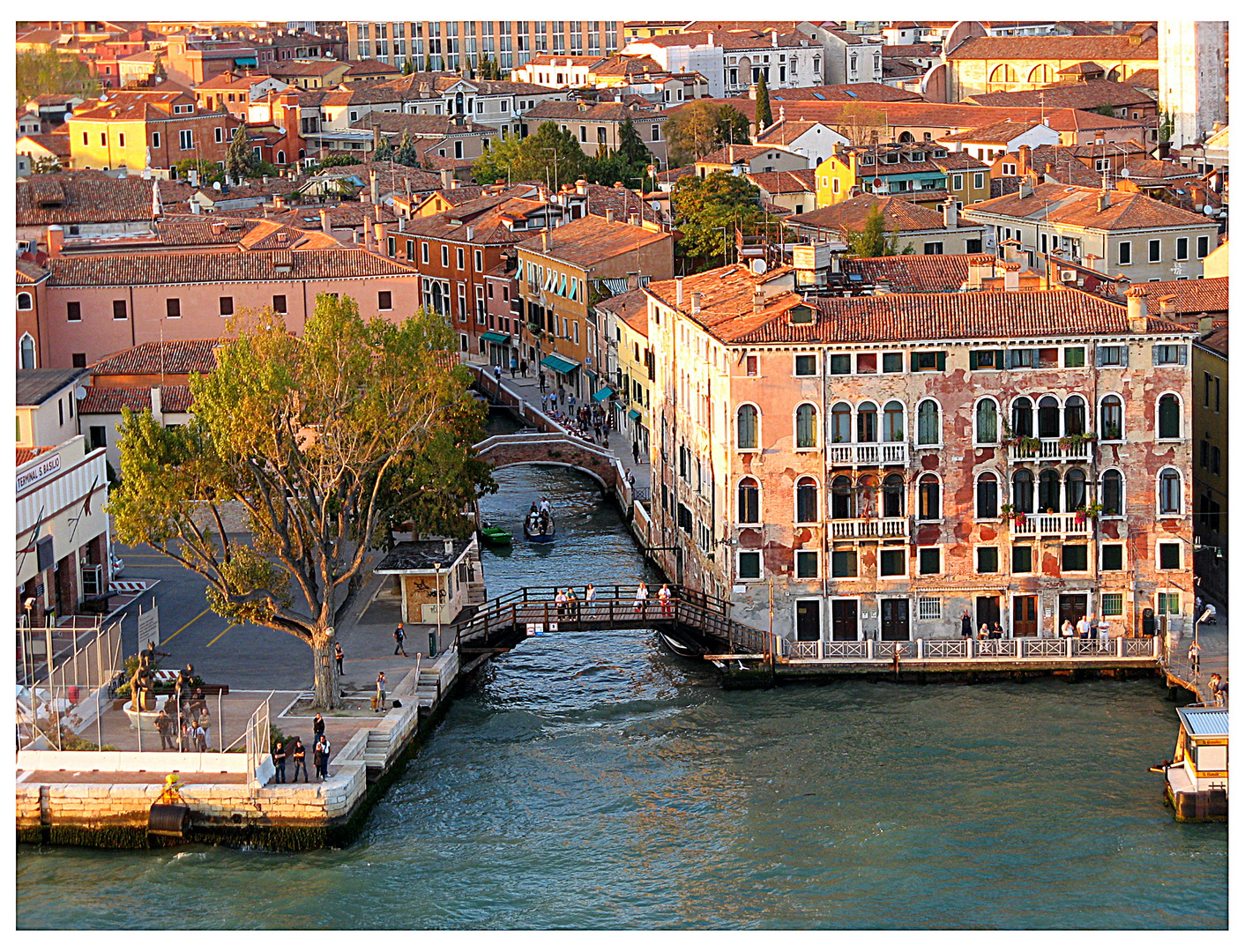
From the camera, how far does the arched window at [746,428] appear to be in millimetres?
38062

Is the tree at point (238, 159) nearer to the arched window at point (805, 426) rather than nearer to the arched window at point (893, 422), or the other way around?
the arched window at point (805, 426)

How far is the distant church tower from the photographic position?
112 metres

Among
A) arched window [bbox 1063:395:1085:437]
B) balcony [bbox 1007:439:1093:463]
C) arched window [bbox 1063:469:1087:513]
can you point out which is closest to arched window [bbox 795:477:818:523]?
balcony [bbox 1007:439:1093:463]

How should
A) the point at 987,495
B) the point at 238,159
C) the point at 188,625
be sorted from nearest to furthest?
the point at 987,495 < the point at 188,625 < the point at 238,159

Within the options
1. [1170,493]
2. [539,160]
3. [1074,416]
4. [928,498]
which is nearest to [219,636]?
[928,498]

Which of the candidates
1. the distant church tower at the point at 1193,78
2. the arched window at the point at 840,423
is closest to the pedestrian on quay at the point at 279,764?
the arched window at the point at 840,423

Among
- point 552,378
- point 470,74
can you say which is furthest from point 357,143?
point 552,378

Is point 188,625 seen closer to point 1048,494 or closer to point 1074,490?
point 1048,494

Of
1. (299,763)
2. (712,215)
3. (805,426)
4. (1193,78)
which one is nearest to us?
(299,763)

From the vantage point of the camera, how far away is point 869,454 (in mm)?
37781

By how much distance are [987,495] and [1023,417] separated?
1.46 meters

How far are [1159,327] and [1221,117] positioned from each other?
80.5 metres

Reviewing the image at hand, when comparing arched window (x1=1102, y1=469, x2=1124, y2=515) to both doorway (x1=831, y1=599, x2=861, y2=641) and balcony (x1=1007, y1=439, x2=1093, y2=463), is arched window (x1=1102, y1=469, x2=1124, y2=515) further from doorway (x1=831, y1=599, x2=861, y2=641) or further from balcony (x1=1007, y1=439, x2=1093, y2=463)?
doorway (x1=831, y1=599, x2=861, y2=641)
